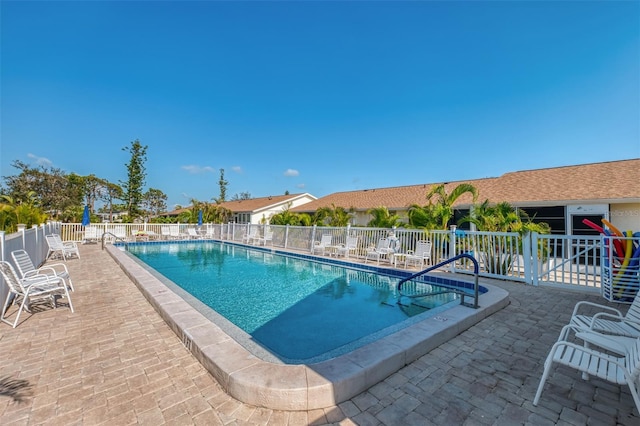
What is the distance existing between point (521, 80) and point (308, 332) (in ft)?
49.7

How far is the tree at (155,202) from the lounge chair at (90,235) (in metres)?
29.1

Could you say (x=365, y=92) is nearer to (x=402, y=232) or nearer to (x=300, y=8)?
(x=300, y=8)

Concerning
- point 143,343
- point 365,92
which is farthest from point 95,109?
point 143,343

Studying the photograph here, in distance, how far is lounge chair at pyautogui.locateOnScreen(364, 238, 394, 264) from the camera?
9664mm

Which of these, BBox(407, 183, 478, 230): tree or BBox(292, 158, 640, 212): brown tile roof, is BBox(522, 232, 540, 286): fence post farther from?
BBox(292, 158, 640, 212): brown tile roof

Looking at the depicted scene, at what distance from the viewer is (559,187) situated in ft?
43.3

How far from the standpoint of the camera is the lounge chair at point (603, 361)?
6.50ft

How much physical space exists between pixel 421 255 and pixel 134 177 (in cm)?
3294

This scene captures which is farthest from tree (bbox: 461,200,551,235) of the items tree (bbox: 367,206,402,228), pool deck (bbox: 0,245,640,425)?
pool deck (bbox: 0,245,640,425)

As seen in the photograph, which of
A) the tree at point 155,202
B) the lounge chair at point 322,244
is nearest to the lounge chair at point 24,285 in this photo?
the lounge chair at point 322,244

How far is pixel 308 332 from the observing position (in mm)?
4816

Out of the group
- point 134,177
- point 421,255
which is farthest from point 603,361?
point 134,177

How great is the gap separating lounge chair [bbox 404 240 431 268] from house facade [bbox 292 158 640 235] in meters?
5.22

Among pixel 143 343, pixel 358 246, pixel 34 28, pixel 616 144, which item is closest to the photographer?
pixel 143 343
